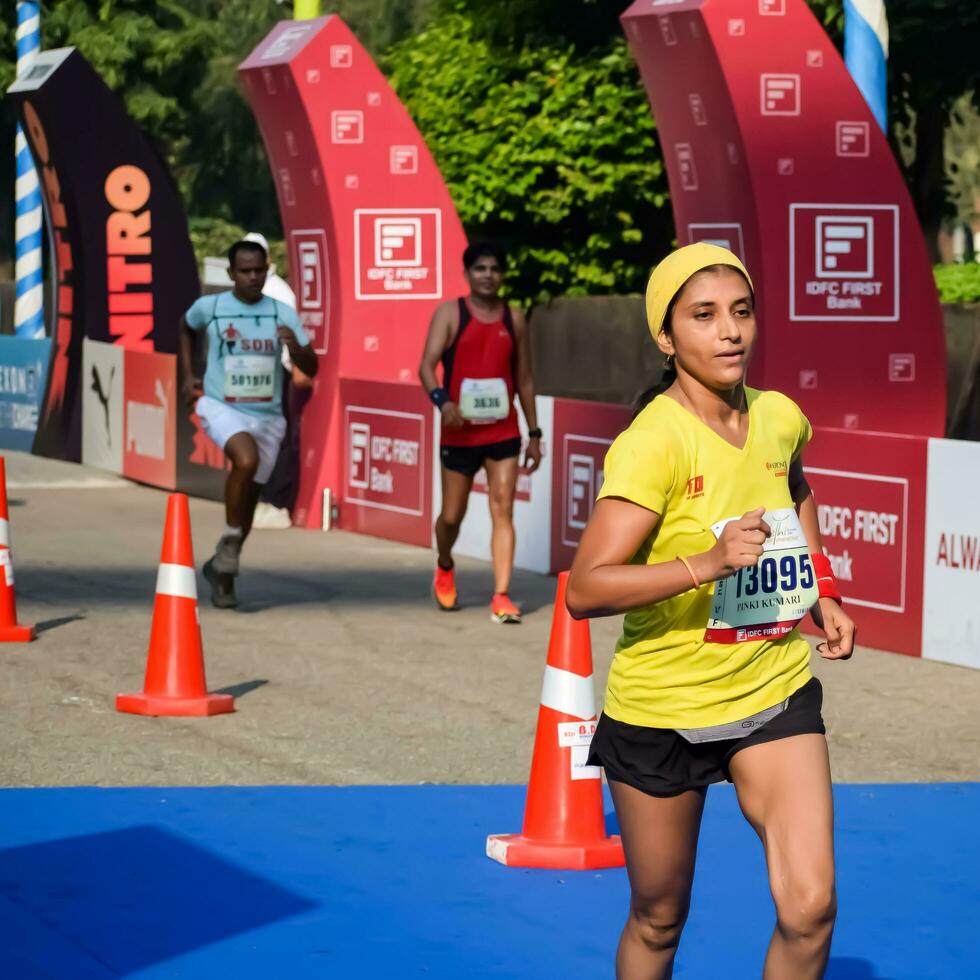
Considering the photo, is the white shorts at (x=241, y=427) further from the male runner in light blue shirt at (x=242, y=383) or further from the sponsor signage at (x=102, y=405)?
the sponsor signage at (x=102, y=405)

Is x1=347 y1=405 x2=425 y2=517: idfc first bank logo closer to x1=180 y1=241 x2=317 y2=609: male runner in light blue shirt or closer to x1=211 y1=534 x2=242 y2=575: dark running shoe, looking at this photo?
x1=180 y1=241 x2=317 y2=609: male runner in light blue shirt

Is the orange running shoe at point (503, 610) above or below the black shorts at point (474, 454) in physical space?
below

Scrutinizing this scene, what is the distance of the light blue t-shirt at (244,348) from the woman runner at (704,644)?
7.52 m

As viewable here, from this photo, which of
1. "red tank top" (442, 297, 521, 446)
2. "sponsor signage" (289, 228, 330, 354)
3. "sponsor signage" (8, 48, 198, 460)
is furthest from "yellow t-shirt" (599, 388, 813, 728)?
"sponsor signage" (8, 48, 198, 460)

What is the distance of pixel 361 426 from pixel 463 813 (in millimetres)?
8865

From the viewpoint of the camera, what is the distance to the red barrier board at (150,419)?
1858cm

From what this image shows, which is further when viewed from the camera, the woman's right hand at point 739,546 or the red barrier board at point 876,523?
the red barrier board at point 876,523

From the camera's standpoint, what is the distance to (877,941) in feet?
18.9

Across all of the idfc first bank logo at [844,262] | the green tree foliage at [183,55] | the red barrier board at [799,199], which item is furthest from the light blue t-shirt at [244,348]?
the green tree foliage at [183,55]

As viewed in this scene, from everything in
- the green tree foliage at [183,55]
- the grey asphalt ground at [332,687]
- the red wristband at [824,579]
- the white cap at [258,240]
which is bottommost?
the grey asphalt ground at [332,687]

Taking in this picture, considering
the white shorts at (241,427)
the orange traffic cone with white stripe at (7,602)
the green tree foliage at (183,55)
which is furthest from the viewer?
the green tree foliage at (183,55)

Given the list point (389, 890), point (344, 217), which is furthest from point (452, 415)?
point (344, 217)

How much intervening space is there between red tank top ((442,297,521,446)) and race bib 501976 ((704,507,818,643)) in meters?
7.04

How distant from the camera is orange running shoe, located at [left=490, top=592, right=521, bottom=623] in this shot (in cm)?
1135
